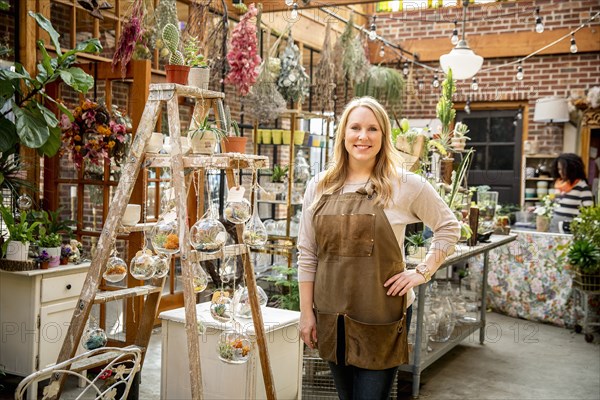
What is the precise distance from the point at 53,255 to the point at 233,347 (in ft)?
4.99

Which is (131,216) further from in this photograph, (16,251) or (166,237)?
(16,251)

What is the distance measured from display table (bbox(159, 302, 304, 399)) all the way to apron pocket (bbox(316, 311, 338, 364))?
728mm

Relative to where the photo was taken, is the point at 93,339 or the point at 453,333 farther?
the point at 453,333

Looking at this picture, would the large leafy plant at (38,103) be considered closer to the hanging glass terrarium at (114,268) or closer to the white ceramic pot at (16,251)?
the white ceramic pot at (16,251)

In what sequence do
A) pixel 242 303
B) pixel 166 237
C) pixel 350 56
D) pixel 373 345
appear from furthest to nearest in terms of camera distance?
pixel 350 56 → pixel 242 303 → pixel 166 237 → pixel 373 345

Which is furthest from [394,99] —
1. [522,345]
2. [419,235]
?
[419,235]

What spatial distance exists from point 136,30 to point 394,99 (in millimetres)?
5482

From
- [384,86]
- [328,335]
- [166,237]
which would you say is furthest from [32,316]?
[384,86]

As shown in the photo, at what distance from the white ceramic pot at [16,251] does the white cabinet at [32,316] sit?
9 centimetres

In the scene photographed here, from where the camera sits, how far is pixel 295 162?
5.67 meters

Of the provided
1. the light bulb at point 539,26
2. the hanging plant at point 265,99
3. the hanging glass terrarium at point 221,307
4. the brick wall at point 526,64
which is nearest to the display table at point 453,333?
the hanging glass terrarium at point 221,307

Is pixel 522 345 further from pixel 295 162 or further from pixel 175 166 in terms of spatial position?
pixel 175 166

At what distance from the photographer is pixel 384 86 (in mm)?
8195

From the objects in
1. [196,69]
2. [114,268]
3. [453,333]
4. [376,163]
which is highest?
[196,69]
